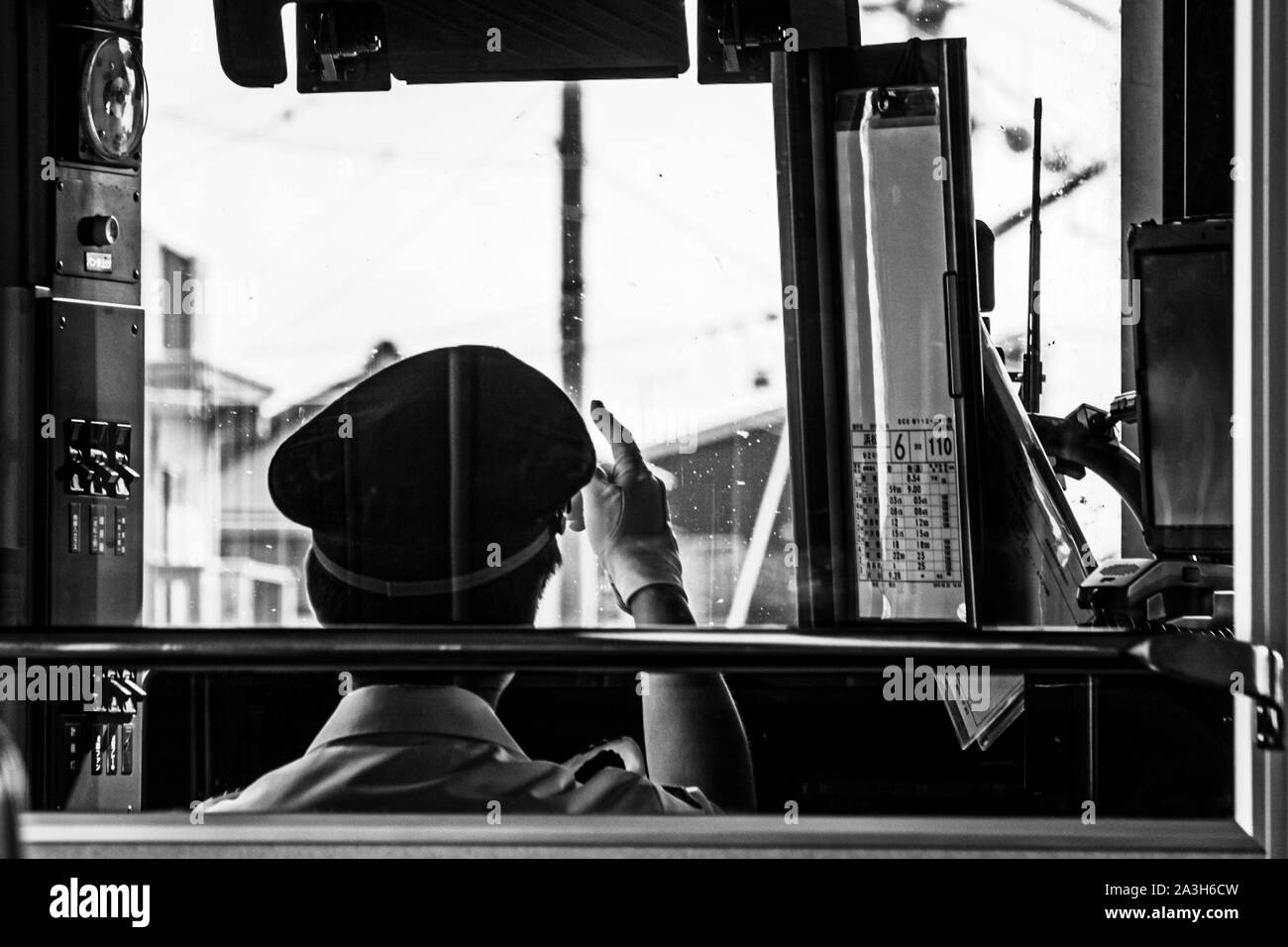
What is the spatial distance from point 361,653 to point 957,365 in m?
0.68

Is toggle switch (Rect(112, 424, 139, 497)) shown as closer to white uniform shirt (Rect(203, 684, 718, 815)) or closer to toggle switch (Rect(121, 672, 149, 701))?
toggle switch (Rect(121, 672, 149, 701))

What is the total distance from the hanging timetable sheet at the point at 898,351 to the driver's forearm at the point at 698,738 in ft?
0.92

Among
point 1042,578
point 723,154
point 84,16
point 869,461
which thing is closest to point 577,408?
point 723,154

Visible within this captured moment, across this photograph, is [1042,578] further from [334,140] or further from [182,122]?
[182,122]

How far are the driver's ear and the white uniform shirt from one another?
30 centimetres

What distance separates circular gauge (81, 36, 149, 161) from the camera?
6.01 ft

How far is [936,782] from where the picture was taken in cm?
167

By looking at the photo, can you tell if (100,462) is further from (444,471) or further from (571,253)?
(571,253)

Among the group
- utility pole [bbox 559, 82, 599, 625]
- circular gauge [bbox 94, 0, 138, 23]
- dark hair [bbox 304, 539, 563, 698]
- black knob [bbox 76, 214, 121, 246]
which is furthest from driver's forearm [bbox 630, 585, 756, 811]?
circular gauge [bbox 94, 0, 138, 23]

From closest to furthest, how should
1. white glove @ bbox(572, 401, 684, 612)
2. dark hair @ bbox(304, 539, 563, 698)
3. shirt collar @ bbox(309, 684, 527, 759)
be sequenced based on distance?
shirt collar @ bbox(309, 684, 527, 759), dark hair @ bbox(304, 539, 563, 698), white glove @ bbox(572, 401, 684, 612)

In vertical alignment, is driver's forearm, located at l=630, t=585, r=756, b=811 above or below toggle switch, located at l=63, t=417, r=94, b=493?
below

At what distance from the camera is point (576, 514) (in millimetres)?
1749

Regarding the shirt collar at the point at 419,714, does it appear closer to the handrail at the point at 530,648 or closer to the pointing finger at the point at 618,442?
the handrail at the point at 530,648

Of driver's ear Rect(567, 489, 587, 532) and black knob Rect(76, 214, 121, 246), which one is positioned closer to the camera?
driver's ear Rect(567, 489, 587, 532)
